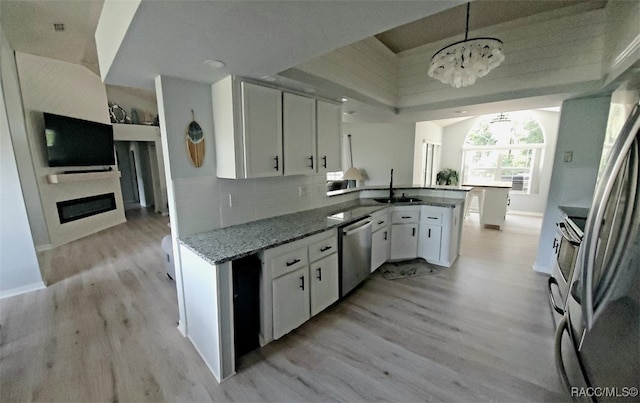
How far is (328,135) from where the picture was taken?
275 centimetres

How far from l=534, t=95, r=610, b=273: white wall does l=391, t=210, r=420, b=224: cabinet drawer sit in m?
1.66

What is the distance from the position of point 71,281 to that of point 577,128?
659cm

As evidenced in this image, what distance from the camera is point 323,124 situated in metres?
2.67

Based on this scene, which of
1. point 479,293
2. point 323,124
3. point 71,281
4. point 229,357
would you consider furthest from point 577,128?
point 71,281

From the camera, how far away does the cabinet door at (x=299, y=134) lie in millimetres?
2332

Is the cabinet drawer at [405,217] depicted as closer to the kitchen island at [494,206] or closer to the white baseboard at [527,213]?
the kitchen island at [494,206]

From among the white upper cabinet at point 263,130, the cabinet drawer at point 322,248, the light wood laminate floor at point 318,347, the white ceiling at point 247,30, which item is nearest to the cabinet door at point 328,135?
the white upper cabinet at point 263,130

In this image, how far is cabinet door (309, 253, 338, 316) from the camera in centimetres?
226

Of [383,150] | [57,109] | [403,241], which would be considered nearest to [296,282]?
[403,241]

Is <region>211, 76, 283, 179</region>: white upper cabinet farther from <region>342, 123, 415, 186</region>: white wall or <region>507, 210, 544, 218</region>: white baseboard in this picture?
<region>507, 210, 544, 218</region>: white baseboard

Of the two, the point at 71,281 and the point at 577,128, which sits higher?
the point at 577,128

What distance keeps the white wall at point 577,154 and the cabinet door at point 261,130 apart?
3510 millimetres

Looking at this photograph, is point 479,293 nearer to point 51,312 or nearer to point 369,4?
point 369,4

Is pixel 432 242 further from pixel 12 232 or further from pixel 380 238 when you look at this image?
pixel 12 232
